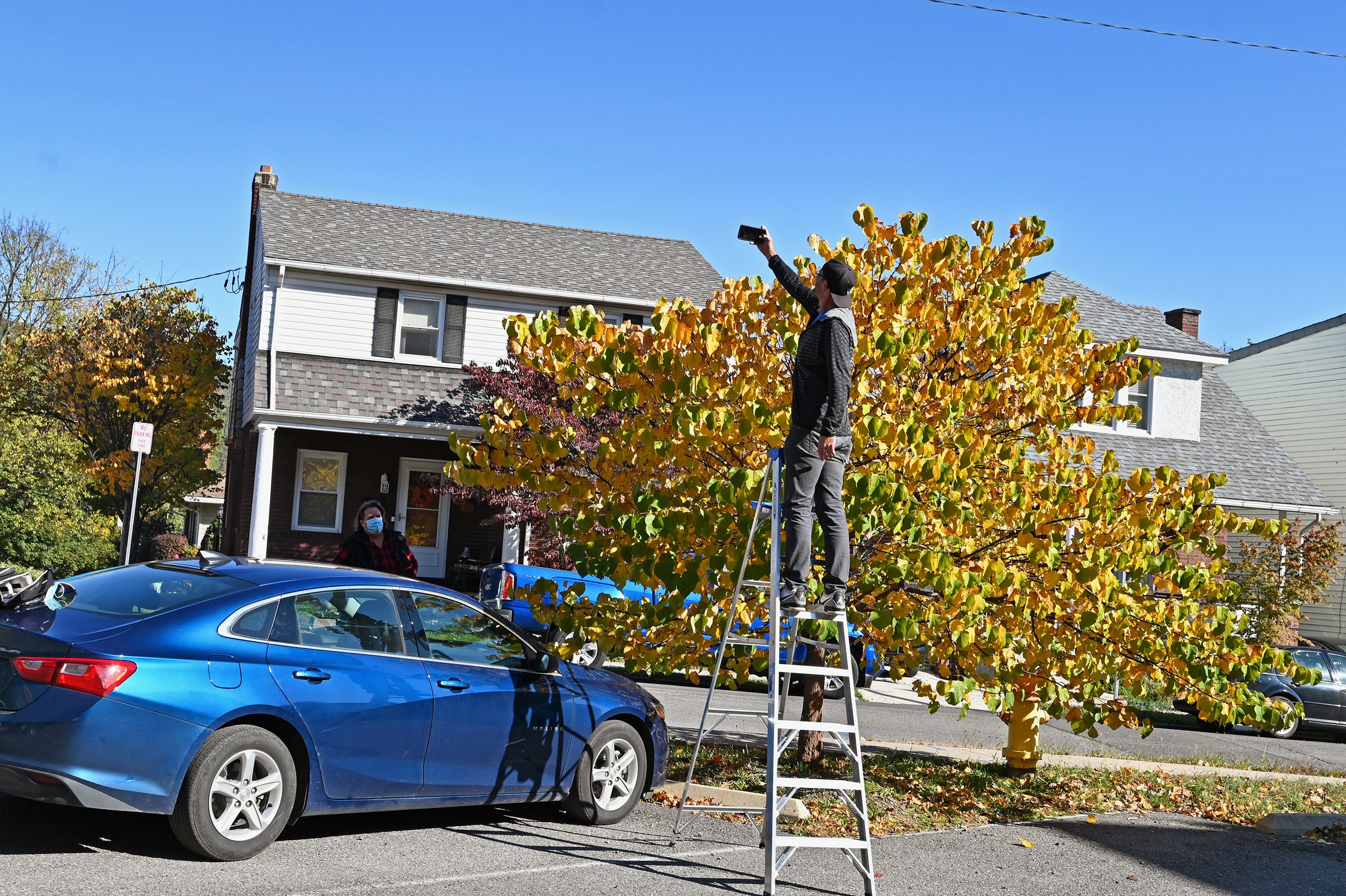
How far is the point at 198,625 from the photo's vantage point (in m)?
5.96

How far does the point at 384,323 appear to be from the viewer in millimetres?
23172

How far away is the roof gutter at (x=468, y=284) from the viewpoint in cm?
2261

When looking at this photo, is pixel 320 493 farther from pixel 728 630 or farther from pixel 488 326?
pixel 728 630

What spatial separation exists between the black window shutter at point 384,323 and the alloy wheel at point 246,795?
17726 millimetres

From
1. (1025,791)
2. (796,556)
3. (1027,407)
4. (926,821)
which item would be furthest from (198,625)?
(1025,791)

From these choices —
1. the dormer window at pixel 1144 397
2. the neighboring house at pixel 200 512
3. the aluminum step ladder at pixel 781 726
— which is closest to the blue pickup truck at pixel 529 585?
the aluminum step ladder at pixel 781 726

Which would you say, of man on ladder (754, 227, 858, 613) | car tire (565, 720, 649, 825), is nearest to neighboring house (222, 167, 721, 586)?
car tire (565, 720, 649, 825)

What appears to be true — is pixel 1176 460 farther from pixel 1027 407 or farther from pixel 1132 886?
pixel 1132 886

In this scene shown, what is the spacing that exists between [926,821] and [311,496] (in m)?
17.4

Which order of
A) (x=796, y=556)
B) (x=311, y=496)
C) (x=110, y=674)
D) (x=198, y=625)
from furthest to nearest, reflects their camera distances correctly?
(x=311, y=496)
(x=796, y=556)
(x=198, y=625)
(x=110, y=674)

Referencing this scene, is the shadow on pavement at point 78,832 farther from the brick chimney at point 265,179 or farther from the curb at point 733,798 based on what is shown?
the brick chimney at point 265,179

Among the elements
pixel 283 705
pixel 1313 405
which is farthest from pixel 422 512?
pixel 1313 405

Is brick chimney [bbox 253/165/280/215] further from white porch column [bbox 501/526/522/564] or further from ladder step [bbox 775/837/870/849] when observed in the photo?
ladder step [bbox 775/837/870/849]

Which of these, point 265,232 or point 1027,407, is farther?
point 265,232
